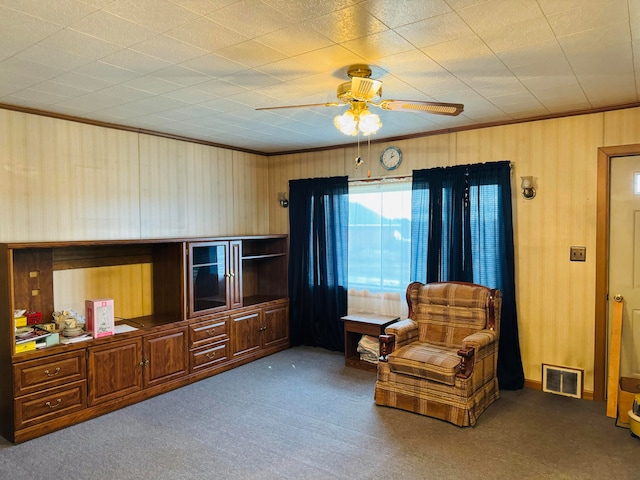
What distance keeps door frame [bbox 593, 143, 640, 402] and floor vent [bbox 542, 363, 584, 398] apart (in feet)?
0.45

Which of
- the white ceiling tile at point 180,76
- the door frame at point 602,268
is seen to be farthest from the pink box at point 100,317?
the door frame at point 602,268

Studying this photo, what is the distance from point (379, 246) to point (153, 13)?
11.5 feet

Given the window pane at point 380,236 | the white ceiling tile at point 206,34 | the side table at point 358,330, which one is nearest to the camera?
the white ceiling tile at point 206,34

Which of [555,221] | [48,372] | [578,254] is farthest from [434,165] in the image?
[48,372]

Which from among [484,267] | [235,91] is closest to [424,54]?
[235,91]

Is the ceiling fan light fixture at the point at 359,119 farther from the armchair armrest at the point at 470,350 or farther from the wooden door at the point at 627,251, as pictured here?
the wooden door at the point at 627,251

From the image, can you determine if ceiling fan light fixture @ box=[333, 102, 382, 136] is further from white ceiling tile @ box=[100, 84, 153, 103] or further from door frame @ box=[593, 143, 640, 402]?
door frame @ box=[593, 143, 640, 402]

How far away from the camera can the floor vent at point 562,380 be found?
12.5 ft

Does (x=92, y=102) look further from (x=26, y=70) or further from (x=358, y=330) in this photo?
(x=358, y=330)

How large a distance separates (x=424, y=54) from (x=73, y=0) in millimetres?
1711

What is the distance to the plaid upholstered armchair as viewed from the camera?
10.9ft

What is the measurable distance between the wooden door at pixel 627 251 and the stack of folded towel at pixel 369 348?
207 cm

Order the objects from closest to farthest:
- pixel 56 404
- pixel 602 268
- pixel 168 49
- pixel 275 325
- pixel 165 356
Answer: pixel 168 49 → pixel 56 404 → pixel 602 268 → pixel 165 356 → pixel 275 325

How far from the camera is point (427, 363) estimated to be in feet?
11.3
